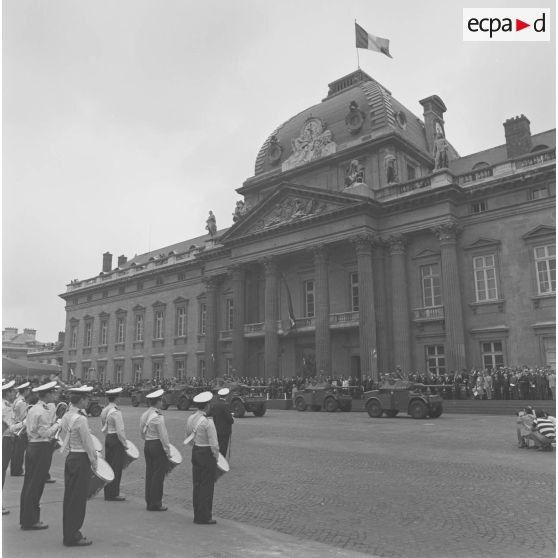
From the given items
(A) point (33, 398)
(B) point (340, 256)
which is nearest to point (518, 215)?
(B) point (340, 256)

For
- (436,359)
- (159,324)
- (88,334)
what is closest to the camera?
(436,359)

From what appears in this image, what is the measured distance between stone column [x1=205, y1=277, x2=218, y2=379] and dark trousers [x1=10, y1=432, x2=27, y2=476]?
110 ft

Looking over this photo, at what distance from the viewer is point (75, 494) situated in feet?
21.5

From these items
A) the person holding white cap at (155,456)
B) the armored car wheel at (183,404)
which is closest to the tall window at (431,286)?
the armored car wheel at (183,404)

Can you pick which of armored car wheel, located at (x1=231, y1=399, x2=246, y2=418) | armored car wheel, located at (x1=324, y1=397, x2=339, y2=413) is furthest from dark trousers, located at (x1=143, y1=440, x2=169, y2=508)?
armored car wheel, located at (x1=324, y1=397, x2=339, y2=413)

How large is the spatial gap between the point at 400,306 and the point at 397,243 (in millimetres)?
4180

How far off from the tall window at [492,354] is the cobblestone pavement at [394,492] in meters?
15.8

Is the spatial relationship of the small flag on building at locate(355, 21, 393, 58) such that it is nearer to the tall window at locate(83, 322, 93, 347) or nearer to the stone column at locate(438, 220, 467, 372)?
the stone column at locate(438, 220, 467, 372)

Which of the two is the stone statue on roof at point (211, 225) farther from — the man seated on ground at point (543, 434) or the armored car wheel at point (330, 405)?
the man seated on ground at point (543, 434)

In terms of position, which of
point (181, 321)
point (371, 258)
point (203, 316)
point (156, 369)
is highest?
point (371, 258)

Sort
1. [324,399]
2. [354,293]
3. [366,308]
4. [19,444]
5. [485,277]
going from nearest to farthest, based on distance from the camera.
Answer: [19,444], [324,399], [485,277], [366,308], [354,293]

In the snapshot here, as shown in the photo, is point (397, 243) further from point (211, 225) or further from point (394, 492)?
point (394, 492)

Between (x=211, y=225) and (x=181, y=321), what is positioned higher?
(x=211, y=225)

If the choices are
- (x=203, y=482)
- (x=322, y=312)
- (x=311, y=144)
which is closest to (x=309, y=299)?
(x=322, y=312)
